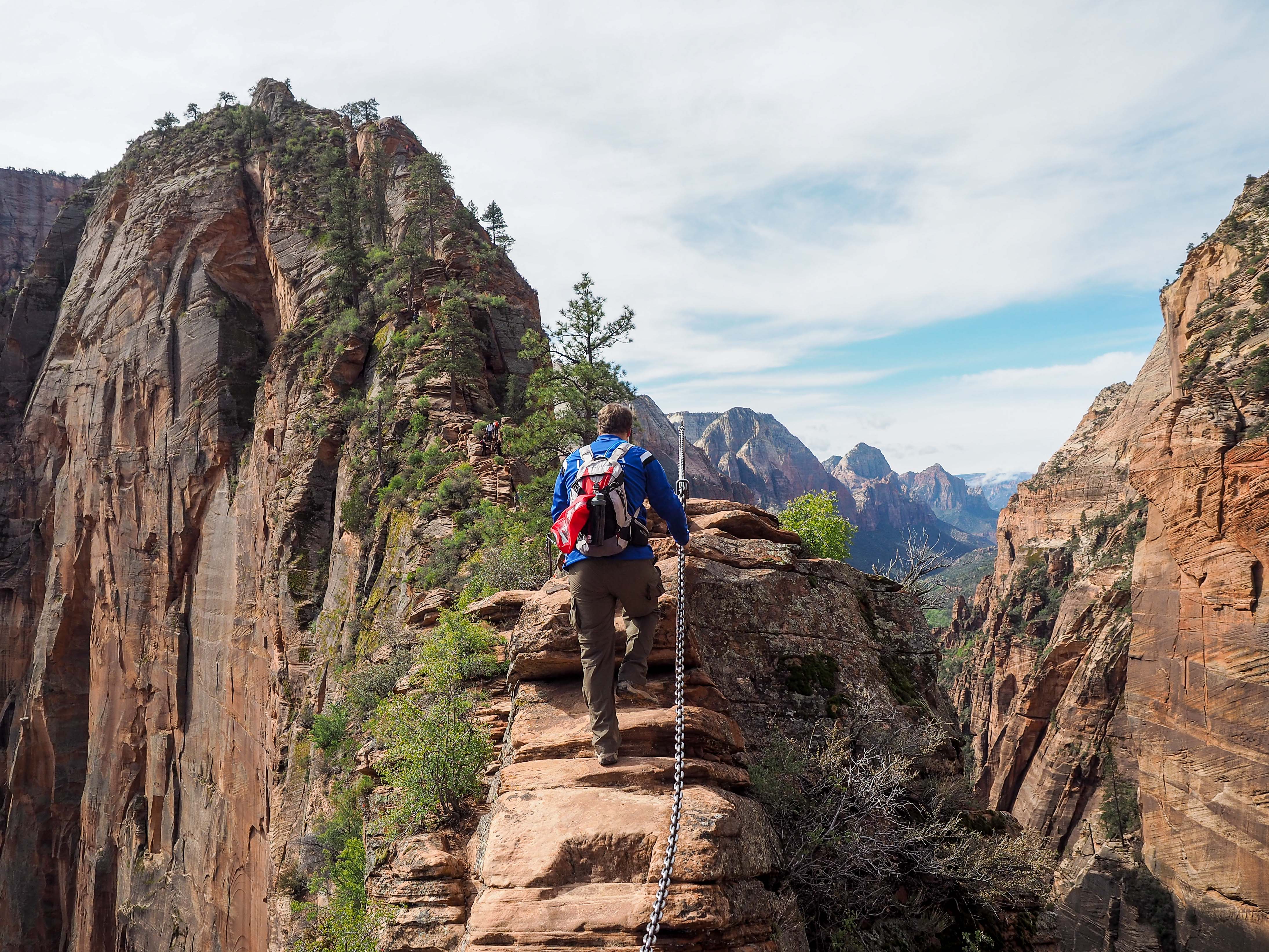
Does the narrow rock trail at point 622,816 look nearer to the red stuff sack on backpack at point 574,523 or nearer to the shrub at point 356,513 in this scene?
the red stuff sack on backpack at point 574,523

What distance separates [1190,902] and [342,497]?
36238 millimetres

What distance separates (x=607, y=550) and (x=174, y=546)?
121 ft

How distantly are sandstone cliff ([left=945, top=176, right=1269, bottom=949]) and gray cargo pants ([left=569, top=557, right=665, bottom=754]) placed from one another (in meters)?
32.6

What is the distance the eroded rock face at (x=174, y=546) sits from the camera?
2698cm

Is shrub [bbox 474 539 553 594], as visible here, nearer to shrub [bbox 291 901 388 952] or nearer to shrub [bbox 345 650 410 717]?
shrub [bbox 345 650 410 717]

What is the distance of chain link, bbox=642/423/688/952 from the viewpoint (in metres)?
4.22

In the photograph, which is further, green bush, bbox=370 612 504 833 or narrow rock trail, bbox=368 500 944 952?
green bush, bbox=370 612 504 833

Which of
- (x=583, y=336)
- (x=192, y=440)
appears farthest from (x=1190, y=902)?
(x=192, y=440)

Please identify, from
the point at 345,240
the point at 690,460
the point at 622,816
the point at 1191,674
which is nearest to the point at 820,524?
the point at 622,816

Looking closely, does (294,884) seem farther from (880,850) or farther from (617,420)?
(617,420)

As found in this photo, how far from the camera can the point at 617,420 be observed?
6.12 m

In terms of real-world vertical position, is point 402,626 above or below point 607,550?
below

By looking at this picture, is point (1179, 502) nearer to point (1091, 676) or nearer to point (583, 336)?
point (1091, 676)

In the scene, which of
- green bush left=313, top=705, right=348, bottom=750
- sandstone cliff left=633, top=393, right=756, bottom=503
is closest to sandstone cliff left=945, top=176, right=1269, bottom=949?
green bush left=313, top=705, right=348, bottom=750
